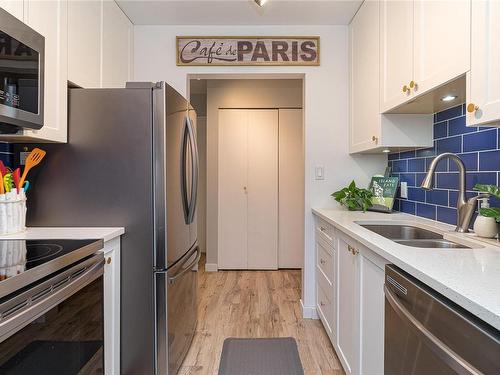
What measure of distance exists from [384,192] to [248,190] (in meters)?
1.86

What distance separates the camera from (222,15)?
7.75ft

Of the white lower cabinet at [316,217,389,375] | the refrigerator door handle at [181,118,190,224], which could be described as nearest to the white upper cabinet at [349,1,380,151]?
the white lower cabinet at [316,217,389,375]

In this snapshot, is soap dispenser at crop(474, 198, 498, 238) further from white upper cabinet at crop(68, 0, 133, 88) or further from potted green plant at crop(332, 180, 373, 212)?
white upper cabinet at crop(68, 0, 133, 88)

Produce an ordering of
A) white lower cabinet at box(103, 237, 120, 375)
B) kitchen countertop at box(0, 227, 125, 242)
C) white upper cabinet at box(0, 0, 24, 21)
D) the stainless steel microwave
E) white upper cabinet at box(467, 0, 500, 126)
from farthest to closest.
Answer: white lower cabinet at box(103, 237, 120, 375)
kitchen countertop at box(0, 227, 125, 242)
white upper cabinet at box(0, 0, 24, 21)
the stainless steel microwave
white upper cabinet at box(467, 0, 500, 126)

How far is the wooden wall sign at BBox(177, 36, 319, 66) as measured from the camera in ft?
8.27

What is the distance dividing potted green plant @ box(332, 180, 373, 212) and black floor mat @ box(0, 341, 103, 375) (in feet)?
6.10

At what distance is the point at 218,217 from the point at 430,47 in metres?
2.93

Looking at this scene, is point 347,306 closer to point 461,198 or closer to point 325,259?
point 325,259

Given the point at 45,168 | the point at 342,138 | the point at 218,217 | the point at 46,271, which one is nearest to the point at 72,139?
the point at 45,168

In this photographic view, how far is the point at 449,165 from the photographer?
1.75m

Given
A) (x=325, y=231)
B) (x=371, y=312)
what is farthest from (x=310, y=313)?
(x=371, y=312)

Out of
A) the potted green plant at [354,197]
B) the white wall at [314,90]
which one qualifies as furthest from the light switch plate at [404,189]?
the white wall at [314,90]

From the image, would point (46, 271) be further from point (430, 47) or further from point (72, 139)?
point (430, 47)

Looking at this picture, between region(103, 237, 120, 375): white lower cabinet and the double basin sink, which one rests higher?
the double basin sink
